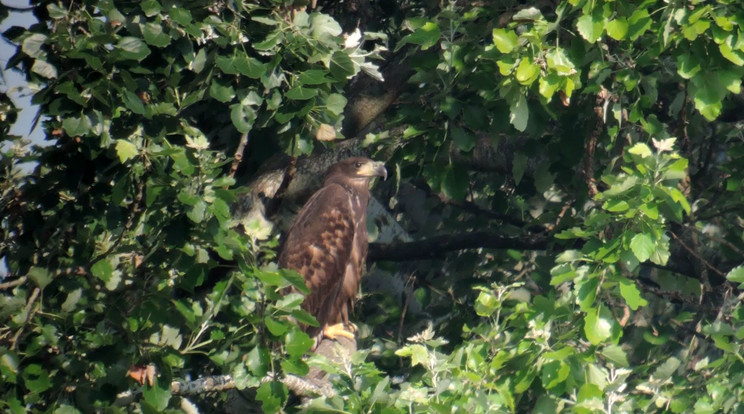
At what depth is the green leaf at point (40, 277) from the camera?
14.8 ft

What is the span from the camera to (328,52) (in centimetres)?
491

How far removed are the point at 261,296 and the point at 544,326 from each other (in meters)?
1.20

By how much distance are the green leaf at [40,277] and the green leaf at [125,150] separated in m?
0.61

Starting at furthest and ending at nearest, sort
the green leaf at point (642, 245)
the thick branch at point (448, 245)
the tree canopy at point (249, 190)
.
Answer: the thick branch at point (448, 245) < the tree canopy at point (249, 190) < the green leaf at point (642, 245)

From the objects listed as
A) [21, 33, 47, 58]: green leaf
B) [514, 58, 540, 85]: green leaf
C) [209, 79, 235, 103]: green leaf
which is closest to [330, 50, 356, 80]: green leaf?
[209, 79, 235, 103]: green leaf

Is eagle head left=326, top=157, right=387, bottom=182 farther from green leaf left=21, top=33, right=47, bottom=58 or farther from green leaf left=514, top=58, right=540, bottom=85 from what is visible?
green leaf left=21, top=33, right=47, bottom=58

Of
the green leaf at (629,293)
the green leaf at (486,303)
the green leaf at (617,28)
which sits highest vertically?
the green leaf at (617,28)

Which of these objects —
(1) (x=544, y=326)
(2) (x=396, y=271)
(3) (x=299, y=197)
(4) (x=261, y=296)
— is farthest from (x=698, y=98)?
(2) (x=396, y=271)

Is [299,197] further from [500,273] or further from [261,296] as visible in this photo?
[261,296]

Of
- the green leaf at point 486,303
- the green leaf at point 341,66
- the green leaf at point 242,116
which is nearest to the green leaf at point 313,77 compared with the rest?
the green leaf at point 341,66

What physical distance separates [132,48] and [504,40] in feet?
5.33

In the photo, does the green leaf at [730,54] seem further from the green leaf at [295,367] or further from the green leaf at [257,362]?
the green leaf at [257,362]

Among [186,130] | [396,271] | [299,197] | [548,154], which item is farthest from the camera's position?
[396,271]

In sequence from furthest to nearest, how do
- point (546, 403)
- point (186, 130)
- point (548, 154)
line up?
point (548, 154) < point (186, 130) < point (546, 403)
